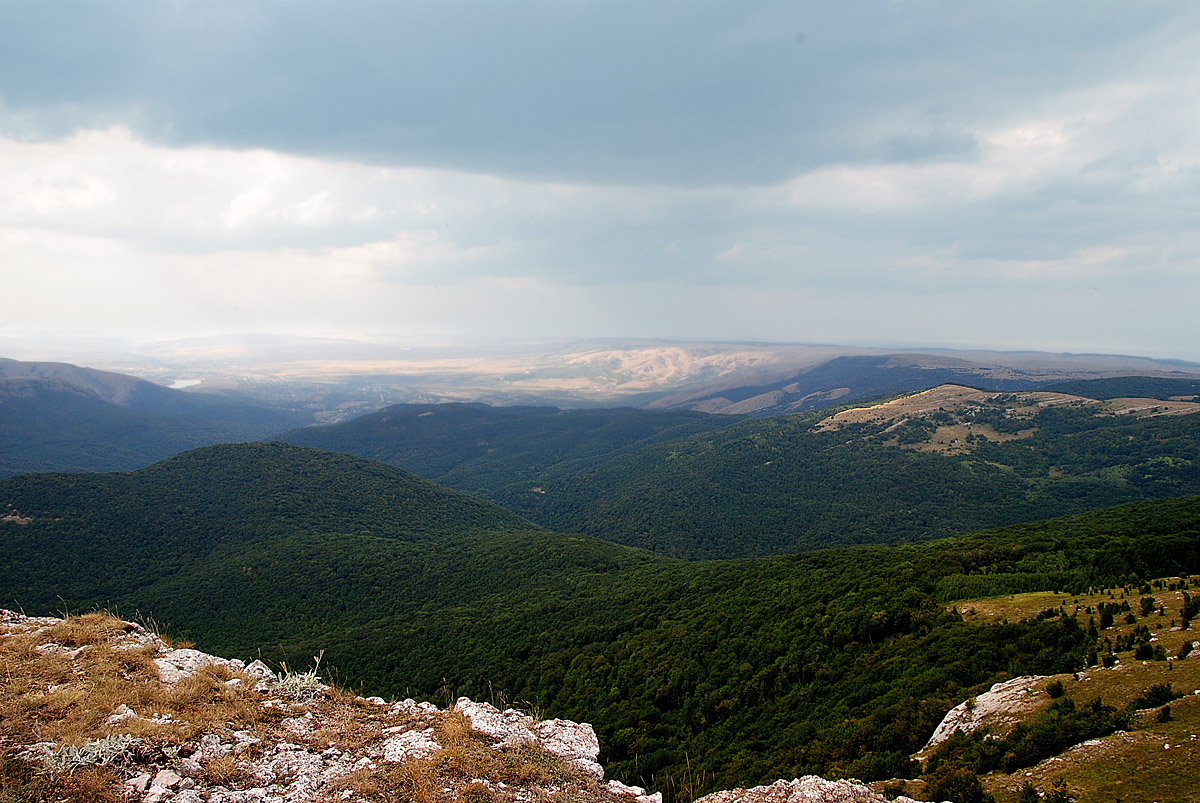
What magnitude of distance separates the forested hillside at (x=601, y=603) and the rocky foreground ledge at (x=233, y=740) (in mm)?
8931

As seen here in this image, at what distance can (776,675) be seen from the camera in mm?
30859

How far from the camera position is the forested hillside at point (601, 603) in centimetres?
2308

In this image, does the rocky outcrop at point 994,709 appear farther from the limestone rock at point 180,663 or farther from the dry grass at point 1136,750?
the limestone rock at point 180,663

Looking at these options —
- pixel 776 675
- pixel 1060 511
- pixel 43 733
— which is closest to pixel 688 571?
pixel 776 675

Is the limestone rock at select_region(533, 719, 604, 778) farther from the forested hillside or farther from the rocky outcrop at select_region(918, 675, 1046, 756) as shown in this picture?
the rocky outcrop at select_region(918, 675, 1046, 756)

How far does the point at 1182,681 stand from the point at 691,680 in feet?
84.9

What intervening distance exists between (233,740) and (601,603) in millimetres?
51664

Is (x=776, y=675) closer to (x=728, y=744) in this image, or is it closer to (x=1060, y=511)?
(x=728, y=744)

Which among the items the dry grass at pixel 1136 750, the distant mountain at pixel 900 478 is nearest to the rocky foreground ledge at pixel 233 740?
the dry grass at pixel 1136 750

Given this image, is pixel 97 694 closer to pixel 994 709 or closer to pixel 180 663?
pixel 180 663

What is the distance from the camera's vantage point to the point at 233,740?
1083 cm

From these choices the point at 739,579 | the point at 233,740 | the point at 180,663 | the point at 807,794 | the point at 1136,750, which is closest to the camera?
A: the point at 233,740

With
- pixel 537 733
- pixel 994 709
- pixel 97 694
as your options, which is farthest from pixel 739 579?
pixel 97 694

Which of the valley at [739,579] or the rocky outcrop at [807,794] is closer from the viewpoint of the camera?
the rocky outcrop at [807,794]
